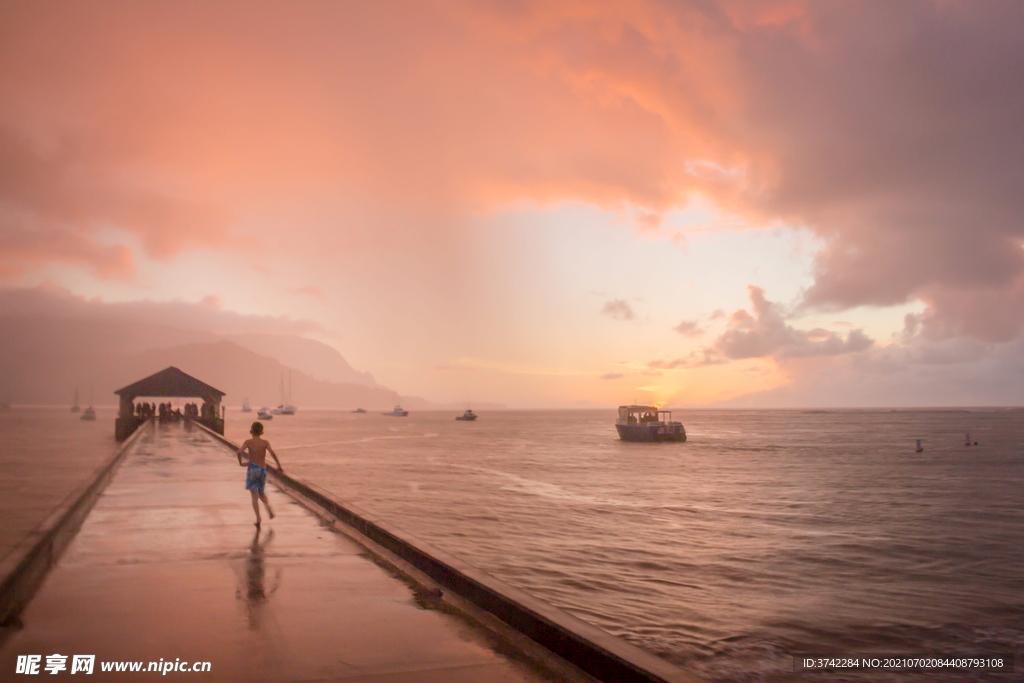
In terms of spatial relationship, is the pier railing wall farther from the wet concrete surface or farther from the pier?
the wet concrete surface

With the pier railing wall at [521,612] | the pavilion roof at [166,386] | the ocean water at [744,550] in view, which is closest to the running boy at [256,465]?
the pier railing wall at [521,612]

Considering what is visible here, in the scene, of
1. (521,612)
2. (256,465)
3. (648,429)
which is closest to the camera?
(521,612)

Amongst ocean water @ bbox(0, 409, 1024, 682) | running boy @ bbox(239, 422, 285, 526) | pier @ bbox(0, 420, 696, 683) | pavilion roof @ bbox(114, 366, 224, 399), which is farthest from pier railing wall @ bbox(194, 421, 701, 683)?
pavilion roof @ bbox(114, 366, 224, 399)

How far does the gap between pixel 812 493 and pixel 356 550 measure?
99.6ft

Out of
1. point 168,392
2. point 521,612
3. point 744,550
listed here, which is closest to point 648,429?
point 168,392

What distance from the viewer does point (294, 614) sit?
6.46 metres

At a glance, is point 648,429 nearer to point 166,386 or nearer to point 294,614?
point 166,386

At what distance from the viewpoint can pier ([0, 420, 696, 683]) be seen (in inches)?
202

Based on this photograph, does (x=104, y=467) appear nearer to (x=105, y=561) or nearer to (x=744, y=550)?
(x=105, y=561)

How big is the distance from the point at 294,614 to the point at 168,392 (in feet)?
174

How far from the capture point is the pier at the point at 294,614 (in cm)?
514

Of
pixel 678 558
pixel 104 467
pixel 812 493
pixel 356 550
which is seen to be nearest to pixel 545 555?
pixel 678 558

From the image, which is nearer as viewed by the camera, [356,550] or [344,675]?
[344,675]

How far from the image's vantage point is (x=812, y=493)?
3447 centimetres
